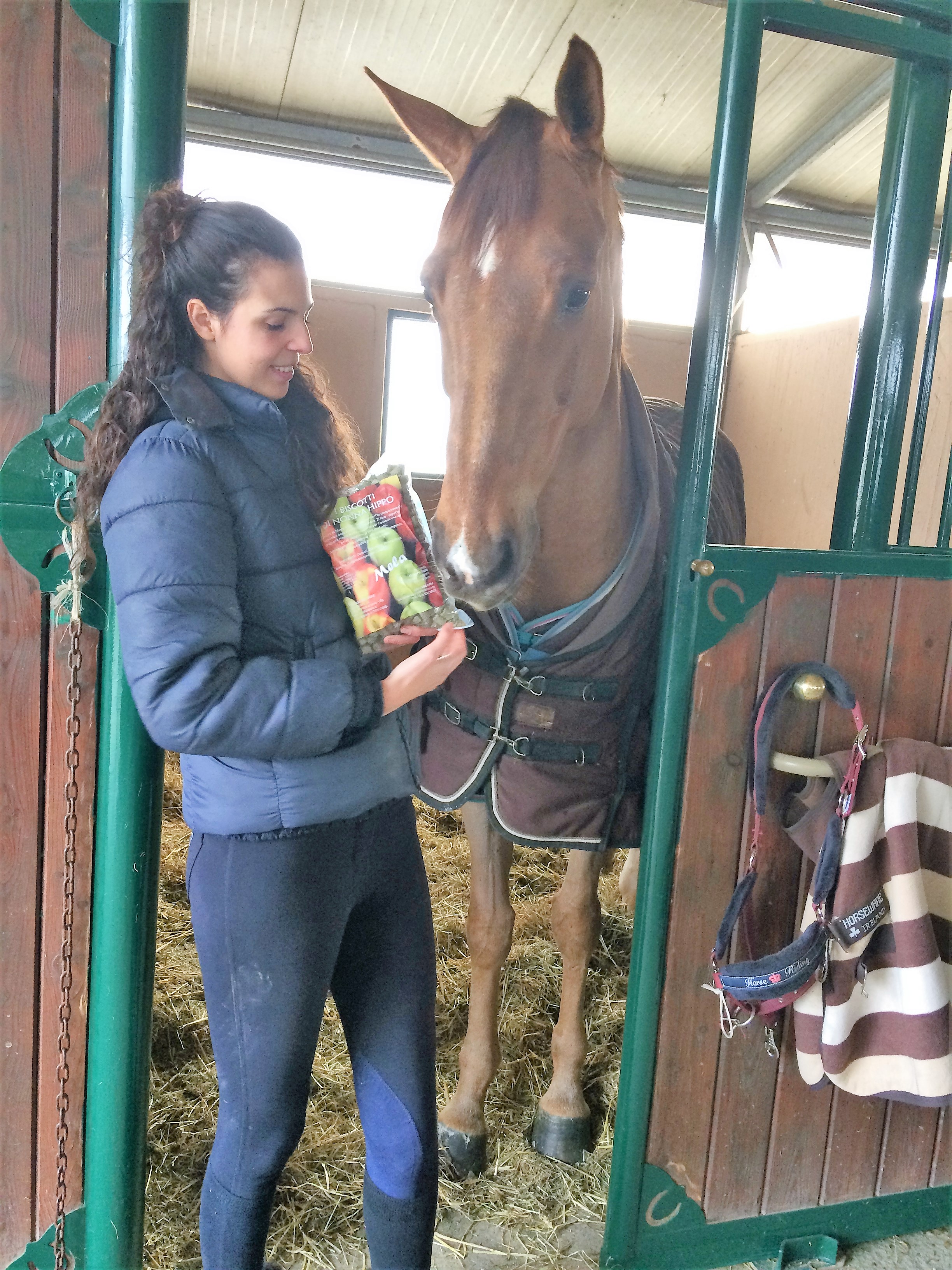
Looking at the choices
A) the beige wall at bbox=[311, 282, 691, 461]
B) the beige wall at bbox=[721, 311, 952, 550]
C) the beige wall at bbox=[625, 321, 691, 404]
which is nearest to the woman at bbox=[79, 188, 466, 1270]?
the beige wall at bbox=[311, 282, 691, 461]

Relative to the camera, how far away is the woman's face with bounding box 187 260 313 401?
Answer: 0.98 meters

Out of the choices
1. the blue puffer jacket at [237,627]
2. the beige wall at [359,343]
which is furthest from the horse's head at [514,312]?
the beige wall at [359,343]

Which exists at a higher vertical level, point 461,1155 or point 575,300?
point 575,300

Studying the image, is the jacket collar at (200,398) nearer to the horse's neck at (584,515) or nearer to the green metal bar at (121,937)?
the green metal bar at (121,937)

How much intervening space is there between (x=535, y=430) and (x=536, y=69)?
3084 mm

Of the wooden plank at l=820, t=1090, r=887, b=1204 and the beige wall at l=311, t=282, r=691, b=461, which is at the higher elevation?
the beige wall at l=311, t=282, r=691, b=461

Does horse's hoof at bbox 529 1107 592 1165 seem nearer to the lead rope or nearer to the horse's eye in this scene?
the lead rope

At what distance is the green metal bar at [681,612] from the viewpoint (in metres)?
1.27

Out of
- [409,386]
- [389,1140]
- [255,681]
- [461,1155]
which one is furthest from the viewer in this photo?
[409,386]

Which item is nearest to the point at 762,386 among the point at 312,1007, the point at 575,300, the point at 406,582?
the point at 575,300

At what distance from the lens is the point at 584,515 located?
1.58 meters

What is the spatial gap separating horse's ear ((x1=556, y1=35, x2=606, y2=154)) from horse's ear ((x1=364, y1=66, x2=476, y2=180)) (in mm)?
158

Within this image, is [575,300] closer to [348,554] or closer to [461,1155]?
[348,554]

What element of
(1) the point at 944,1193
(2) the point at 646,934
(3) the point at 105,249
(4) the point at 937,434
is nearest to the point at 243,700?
(3) the point at 105,249
